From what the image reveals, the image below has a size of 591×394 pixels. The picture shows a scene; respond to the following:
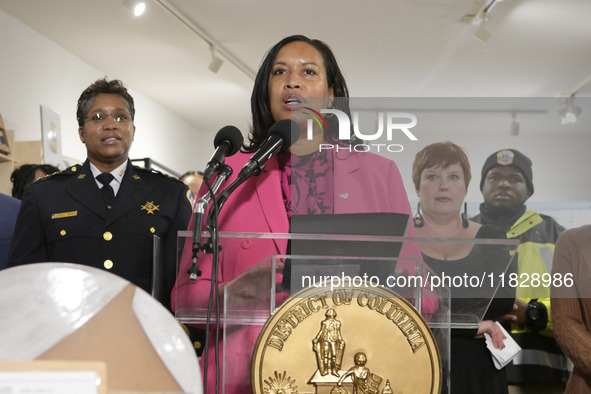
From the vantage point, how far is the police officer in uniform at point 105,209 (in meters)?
2.25

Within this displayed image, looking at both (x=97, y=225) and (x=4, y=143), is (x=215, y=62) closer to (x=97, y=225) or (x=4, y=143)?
(x=4, y=143)

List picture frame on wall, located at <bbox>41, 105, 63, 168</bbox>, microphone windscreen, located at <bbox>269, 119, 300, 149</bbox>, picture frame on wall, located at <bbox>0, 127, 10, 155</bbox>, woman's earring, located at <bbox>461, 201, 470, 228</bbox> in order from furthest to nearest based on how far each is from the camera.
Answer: picture frame on wall, located at <bbox>41, 105, 63, 168</bbox>, picture frame on wall, located at <bbox>0, 127, 10, 155</bbox>, woman's earring, located at <bbox>461, 201, 470, 228</bbox>, microphone windscreen, located at <bbox>269, 119, 300, 149</bbox>

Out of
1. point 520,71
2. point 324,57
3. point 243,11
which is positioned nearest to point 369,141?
point 324,57

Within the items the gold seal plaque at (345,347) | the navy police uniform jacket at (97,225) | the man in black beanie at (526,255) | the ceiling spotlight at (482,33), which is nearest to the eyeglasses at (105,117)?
the navy police uniform jacket at (97,225)

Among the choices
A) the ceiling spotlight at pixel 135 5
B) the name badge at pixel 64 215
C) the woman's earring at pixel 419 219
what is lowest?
the name badge at pixel 64 215

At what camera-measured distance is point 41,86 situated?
6.41 meters

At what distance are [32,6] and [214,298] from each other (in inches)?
215

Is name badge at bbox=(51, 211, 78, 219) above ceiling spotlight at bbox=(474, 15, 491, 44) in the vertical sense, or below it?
below

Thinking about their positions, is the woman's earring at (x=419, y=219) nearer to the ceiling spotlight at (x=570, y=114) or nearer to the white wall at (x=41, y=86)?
the ceiling spotlight at (x=570, y=114)

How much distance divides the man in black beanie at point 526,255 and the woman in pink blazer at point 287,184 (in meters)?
0.34

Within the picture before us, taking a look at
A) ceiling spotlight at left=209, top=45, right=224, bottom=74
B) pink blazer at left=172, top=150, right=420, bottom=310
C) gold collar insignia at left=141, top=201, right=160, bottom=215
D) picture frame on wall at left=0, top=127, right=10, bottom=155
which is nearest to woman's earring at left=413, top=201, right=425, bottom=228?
pink blazer at left=172, top=150, right=420, bottom=310

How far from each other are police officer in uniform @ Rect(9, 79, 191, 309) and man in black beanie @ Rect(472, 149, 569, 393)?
0.92 metres

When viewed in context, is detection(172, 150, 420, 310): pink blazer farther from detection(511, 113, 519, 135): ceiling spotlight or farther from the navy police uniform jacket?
the navy police uniform jacket

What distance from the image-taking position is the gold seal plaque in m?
1.08
